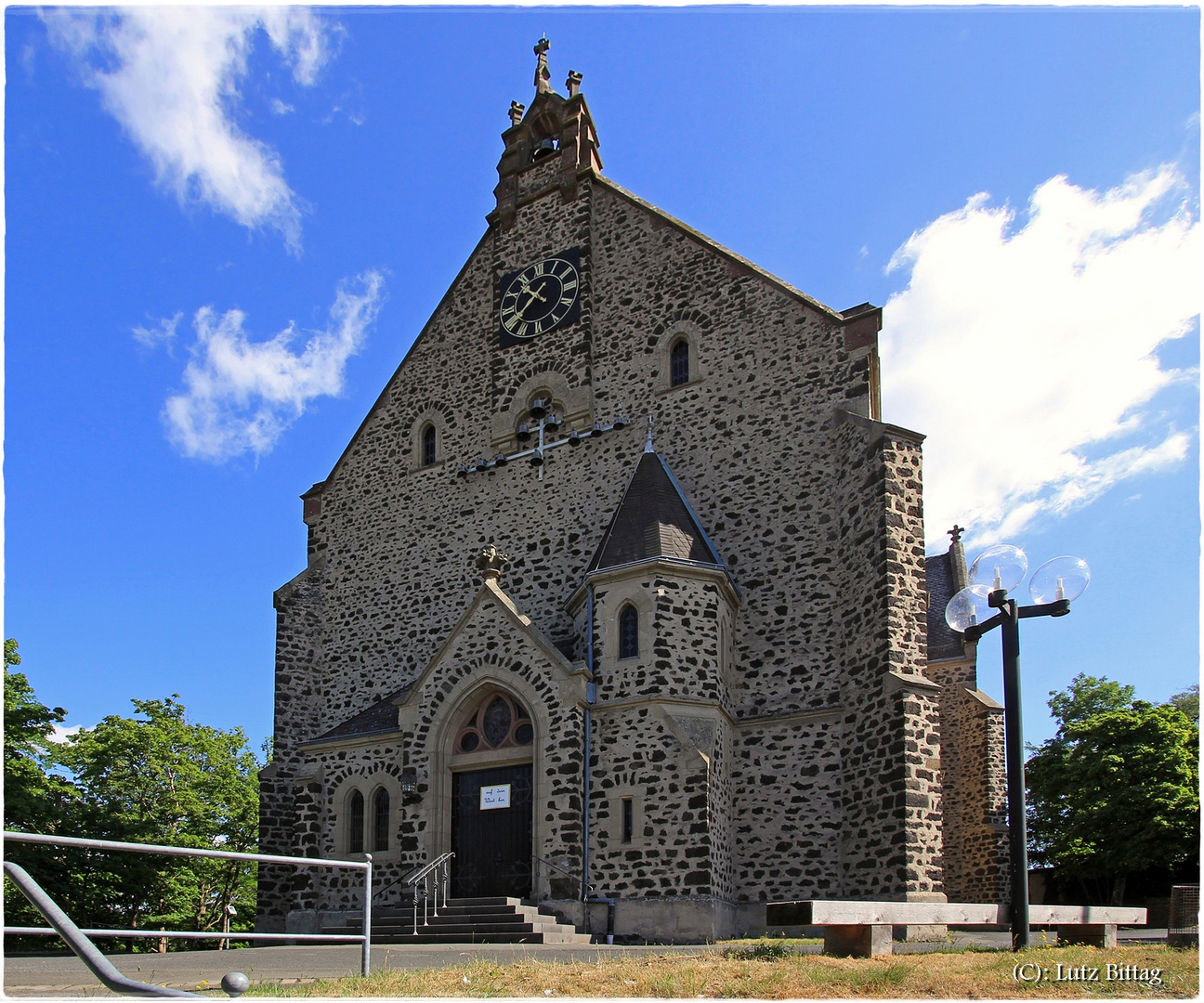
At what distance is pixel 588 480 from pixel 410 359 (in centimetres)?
689

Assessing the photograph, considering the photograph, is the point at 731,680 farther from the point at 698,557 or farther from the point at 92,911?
the point at 92,911

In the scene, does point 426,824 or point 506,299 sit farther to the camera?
point 506,299

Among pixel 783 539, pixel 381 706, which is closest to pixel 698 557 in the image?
pixel 783 539

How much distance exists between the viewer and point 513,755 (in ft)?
64.3

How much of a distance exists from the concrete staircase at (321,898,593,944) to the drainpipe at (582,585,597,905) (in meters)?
0.73

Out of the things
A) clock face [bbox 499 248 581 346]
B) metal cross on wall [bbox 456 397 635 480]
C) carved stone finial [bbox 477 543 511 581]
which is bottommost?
carved stone finial [bbox 477 543 511 581]

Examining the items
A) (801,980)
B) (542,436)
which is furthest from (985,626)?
(542,436)

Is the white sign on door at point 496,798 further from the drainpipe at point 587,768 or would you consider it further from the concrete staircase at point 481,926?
the concrete staircase at point 481,926

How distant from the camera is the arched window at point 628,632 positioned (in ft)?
62.7

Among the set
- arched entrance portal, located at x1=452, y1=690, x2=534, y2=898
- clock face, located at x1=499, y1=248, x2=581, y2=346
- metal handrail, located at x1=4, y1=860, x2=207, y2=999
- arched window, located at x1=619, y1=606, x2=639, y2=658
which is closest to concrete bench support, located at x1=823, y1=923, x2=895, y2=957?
metal handrail, located at x1=4, y1=860, x2=207, y2=999

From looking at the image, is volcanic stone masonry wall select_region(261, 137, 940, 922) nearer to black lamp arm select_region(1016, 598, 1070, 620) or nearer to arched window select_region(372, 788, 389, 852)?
arched window select_region(372, 788, 389, 852)

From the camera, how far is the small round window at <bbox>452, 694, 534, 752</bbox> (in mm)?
19781

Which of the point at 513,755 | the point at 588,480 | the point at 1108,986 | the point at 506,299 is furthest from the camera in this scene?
the point at 506,299

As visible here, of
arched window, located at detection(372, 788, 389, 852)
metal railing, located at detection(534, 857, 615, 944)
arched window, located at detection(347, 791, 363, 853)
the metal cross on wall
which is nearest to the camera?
metal railing, located at detection(534, 857, 615, 944)
